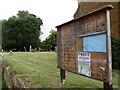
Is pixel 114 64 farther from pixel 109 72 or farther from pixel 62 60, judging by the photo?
pixel 109 72

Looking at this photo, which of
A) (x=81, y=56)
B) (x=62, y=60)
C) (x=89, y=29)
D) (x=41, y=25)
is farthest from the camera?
(x=41, y=25)

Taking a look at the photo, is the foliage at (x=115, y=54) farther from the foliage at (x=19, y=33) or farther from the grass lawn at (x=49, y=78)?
the foliage at (x=19, y=33)

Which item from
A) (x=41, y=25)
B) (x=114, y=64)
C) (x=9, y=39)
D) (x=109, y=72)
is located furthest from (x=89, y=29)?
(x=41, y=25)

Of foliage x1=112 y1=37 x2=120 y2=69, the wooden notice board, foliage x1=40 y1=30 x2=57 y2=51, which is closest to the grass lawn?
foliage x1=112 y1=37 x2=120 y2=69

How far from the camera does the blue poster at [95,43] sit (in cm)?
273

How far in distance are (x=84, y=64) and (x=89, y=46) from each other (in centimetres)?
44

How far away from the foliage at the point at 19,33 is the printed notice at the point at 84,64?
38.7 meters

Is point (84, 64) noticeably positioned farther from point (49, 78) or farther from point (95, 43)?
point (49, 78)

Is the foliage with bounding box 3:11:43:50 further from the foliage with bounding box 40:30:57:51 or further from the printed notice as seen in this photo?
the printed notice

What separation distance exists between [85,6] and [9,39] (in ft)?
110

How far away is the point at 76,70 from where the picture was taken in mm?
3625

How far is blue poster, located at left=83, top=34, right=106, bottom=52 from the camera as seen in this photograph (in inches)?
→ 107

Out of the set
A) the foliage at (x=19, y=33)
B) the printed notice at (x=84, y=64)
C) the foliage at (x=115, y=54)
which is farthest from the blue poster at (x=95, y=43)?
the foliage at (x=19, y=33)

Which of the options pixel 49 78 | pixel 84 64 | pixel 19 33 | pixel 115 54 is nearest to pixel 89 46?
pixel 84 64
